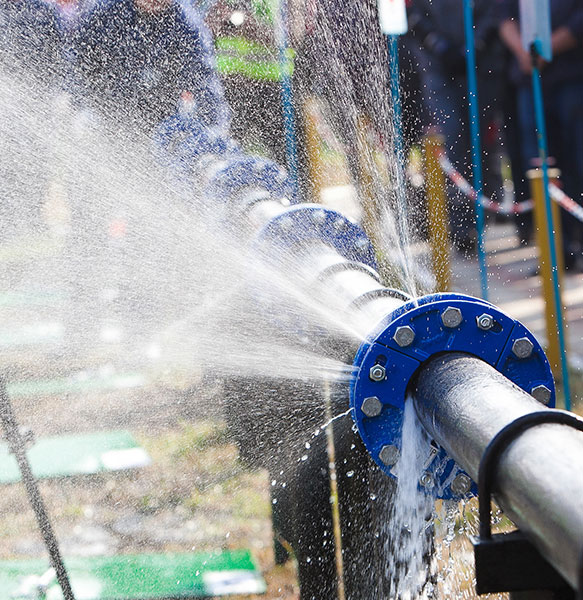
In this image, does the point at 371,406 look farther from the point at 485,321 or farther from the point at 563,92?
the point at 563,92

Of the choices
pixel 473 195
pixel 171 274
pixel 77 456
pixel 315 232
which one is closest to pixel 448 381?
pixel 315 232

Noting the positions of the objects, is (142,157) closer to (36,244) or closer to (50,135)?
(50,135)

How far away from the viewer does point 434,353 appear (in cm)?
126

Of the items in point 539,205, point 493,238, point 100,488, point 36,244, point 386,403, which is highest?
point 493,238

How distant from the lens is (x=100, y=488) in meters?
3.37

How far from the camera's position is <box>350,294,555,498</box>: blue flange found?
49.2 inches

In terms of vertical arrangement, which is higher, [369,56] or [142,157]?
[369,56]

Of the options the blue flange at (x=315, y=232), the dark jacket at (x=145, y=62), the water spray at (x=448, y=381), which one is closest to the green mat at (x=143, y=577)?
the water spray at (x=448, y=381)

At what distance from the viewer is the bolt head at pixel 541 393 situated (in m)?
1.28

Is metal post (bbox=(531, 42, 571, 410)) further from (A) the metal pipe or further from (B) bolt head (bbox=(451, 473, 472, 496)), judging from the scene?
(A) the metal pipe

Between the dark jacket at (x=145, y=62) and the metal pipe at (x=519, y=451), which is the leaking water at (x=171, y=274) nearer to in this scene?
the metal pipe at (x=519, y=451)

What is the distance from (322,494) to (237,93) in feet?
11.0

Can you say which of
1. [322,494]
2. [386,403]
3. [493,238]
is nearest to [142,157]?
[322,494]

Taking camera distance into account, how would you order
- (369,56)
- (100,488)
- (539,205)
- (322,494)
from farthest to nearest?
(369,56)
(539,205)
(100,488)
(322,494)
